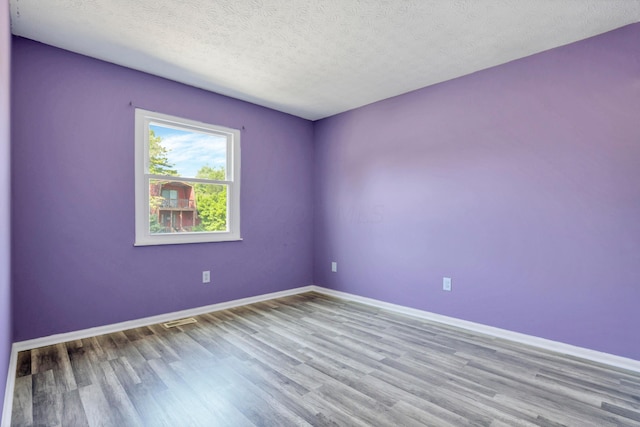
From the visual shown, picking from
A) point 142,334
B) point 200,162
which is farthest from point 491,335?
point 200,162

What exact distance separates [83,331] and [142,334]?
0.47m

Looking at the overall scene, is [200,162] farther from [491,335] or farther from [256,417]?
[491,335]

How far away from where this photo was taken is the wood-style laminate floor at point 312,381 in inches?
68.8

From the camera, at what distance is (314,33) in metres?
2.46

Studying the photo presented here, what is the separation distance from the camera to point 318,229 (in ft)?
15.4

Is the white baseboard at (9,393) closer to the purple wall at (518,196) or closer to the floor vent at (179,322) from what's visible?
the floor vent at (179,322)

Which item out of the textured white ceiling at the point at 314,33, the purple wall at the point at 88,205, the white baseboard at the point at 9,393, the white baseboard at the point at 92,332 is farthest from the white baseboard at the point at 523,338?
the white baseboard at the point at 9,393

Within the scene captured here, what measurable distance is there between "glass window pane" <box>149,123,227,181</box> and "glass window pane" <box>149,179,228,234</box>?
13 cm

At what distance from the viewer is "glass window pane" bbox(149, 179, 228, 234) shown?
10.7ft

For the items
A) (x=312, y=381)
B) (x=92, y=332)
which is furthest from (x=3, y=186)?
(x=312, y=381)

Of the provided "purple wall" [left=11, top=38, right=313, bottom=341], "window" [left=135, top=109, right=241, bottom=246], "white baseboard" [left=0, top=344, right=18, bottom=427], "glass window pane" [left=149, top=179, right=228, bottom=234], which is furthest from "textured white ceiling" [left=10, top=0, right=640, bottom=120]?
"white baseboard" [left=0, top=344, right=18, bottom=427]

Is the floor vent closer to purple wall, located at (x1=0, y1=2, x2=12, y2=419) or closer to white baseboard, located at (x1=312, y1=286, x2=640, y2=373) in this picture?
purple wall, located at (x1=0, y1=2, x2=12, y2=419)

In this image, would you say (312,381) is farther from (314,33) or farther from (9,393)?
(314,33)

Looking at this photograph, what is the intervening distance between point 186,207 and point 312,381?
2.32 metres
